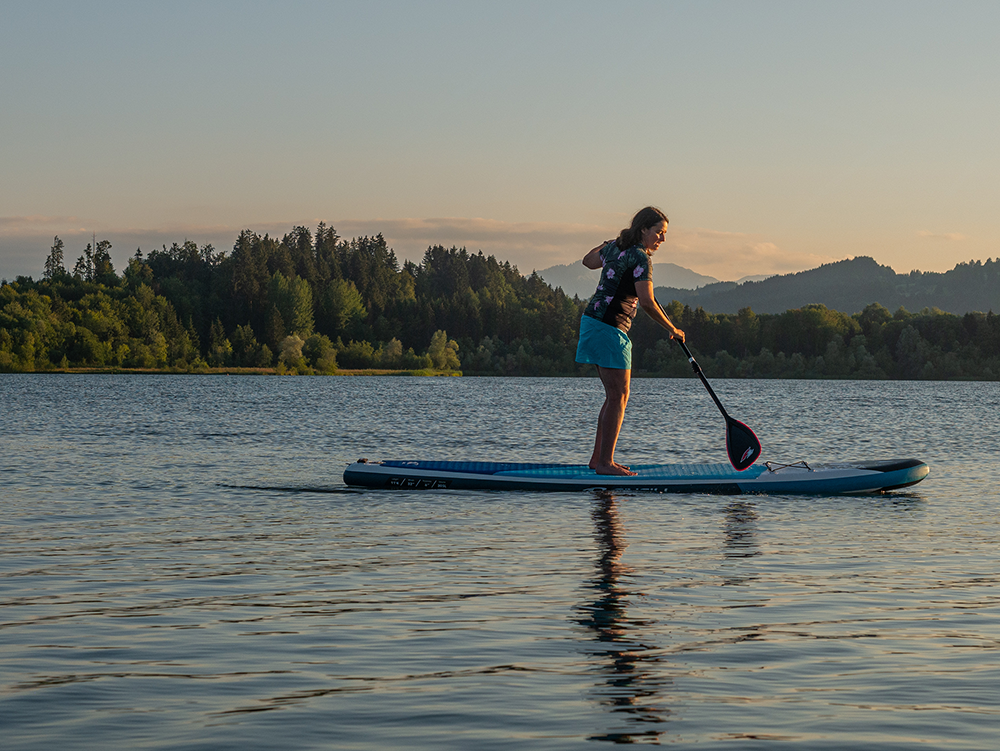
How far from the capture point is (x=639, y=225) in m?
14.0

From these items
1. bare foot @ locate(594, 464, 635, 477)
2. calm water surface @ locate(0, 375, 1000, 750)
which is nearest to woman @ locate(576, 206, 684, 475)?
bare foot @ locate(594, 464, 635, 477)

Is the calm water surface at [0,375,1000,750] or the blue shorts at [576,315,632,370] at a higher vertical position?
the blue shorts at [576,315,632,370]

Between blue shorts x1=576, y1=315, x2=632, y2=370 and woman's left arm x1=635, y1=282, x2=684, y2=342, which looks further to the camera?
blue shorts x1=576, y1=315, x2=632, y2=370

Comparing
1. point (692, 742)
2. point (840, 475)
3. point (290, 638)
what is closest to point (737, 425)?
point (840, 475)

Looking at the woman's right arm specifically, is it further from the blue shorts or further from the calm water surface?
the calm water surface

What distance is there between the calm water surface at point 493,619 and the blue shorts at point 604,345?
6.16 ft

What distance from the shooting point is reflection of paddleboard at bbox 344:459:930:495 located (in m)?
15.5

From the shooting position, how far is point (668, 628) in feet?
24.7

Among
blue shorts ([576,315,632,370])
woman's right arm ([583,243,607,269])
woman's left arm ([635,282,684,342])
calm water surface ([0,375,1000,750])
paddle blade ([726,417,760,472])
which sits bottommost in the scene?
calm water surface ([0,375,1000,750])

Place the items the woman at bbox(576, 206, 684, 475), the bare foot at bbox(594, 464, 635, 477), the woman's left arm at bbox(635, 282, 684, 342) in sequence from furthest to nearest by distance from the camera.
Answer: the bare foot at bbox(594, 464, 635, 477) < the woman at bbox(576, 206, 684, 475) < the woman's left arm at bbox(635, 282, 684, 342)

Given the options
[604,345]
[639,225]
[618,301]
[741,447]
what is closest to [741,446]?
[741,447]

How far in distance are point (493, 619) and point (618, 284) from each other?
705cm

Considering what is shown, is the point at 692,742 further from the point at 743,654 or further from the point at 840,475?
the point at 840,475

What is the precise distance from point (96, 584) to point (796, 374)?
650 feet
